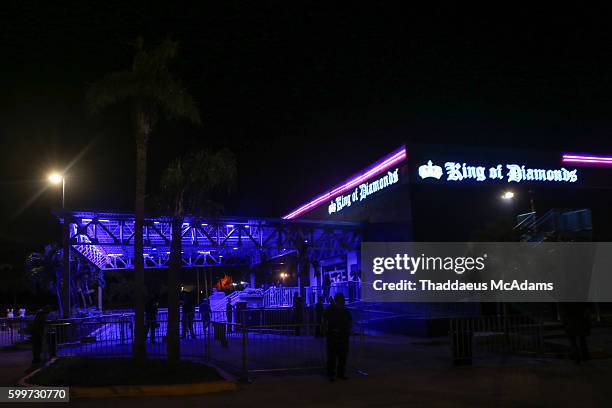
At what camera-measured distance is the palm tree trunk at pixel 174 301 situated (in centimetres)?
1293

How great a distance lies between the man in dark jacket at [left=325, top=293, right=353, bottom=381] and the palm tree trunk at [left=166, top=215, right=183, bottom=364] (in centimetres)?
357

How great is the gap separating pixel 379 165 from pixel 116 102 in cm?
1692

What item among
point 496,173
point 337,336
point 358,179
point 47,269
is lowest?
point 337,336

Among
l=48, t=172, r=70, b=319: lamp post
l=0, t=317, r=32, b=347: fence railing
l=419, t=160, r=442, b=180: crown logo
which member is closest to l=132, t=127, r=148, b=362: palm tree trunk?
l=48, t=172, r=70, b=319: lamp post

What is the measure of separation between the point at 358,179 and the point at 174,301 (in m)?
19.9

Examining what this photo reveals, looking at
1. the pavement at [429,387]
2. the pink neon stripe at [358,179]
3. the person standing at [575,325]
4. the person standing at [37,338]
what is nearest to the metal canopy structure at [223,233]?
the pink neon stripe at [358,179]

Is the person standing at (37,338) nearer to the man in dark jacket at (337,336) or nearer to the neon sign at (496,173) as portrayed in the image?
the man in dark jacket at (337,336)

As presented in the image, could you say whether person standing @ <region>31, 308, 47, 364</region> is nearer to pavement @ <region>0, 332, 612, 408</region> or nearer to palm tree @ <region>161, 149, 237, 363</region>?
pavement @ <region>0, 332, 612, 408</region>

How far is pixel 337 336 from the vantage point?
11.7 metres

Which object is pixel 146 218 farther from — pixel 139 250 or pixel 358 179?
pixel 358 179

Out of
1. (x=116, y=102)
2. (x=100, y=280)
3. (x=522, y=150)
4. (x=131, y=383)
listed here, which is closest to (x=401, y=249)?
(x=522, y=150)

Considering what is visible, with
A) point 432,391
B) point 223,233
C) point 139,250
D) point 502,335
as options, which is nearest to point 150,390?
point 139,250

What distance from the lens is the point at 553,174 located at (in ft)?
93.5

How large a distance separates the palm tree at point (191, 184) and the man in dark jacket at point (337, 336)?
4093 millimetres
